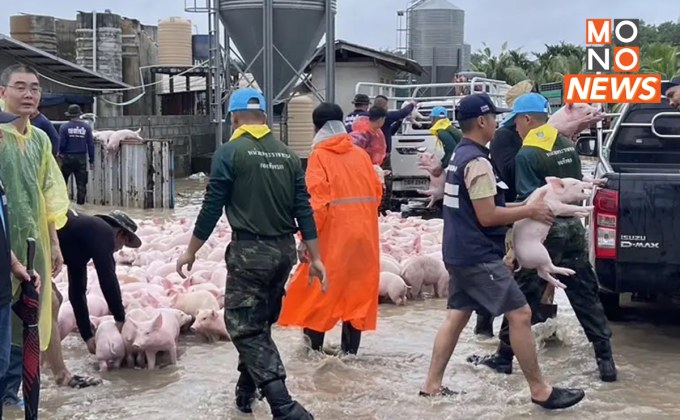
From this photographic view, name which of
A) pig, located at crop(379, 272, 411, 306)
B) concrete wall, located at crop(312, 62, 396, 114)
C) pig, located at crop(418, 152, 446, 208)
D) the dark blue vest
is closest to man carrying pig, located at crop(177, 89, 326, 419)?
the dark blue vest

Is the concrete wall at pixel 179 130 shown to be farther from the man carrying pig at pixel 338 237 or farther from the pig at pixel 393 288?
the man carrying pig at pixel 338 237

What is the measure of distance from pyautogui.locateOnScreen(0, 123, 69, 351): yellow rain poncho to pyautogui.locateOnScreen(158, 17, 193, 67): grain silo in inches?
981

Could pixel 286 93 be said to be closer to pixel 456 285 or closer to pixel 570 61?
pixel 456 285

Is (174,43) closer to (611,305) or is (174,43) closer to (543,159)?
(611,305)

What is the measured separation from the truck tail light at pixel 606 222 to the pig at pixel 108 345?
349cm

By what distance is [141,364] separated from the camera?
21.7 feet

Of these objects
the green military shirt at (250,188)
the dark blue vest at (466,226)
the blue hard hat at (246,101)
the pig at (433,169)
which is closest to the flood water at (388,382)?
the dark blue vest at (466,226)

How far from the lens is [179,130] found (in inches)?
986

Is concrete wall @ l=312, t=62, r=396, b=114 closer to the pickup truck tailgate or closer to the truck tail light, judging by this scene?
the truck tail light

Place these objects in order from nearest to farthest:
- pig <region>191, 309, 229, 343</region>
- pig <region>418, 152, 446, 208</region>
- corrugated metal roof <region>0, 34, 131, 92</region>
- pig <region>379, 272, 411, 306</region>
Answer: pig <region>191, 309, 229, 343</region>
pig <region>379, 272, 411, 306</region>
pig <region>418, 152, 446, 208</region>
corrugated metal roof <region>0, 34, 131, 92</region>

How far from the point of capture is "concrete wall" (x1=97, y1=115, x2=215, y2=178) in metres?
22.1

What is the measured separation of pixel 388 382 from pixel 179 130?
19.6 metres

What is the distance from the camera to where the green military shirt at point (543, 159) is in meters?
6.14

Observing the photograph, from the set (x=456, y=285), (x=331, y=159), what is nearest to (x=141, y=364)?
(x=331, y=159)
